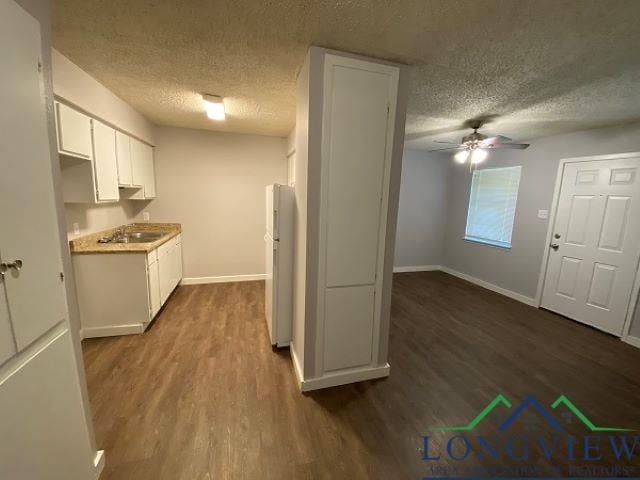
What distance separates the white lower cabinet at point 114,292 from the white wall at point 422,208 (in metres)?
4.26

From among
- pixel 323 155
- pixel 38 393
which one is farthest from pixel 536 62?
pixel 38 393

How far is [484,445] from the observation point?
5.39ft

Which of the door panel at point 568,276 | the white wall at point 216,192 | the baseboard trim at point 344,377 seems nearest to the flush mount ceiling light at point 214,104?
the white wall at point 216,192

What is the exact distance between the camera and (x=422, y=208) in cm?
529

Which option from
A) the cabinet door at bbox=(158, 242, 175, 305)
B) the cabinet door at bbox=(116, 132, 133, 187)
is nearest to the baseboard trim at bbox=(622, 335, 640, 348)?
the cabinet door at bbox=(158, 242, 175, 305)

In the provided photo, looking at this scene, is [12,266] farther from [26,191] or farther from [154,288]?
[154,288]

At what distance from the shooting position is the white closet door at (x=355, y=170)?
5.72ft

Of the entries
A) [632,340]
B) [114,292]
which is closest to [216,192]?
[114,292]

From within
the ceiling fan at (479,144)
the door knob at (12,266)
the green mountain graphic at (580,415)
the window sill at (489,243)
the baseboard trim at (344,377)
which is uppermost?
the ceiling fan at (479,144)

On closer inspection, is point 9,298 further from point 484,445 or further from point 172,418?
point 484,445

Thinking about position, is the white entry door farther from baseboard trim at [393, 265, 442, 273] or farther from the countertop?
the countertop

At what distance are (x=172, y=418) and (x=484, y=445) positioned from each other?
6.85 ft

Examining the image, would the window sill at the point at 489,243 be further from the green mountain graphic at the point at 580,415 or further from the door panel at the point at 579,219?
the green mountain graphic at the point at 580,415

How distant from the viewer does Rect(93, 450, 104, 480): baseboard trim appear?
1349 mm
